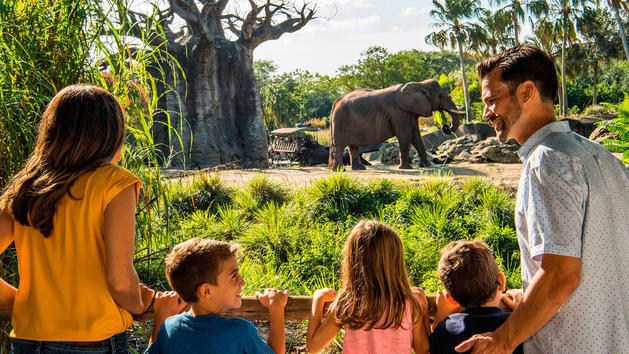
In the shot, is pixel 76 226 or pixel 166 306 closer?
pixel 76 226

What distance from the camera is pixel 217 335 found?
1.71 m

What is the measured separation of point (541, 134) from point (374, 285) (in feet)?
2.52

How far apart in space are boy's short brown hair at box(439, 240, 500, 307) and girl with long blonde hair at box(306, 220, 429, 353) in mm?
175

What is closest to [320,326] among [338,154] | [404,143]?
[404,143]

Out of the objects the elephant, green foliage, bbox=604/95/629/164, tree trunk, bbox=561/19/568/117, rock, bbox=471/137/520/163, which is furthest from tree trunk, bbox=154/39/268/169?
tree trunk, bbox=561/19/568/117

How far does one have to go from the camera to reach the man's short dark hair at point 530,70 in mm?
1594

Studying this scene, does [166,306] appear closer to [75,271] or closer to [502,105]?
[75,271]

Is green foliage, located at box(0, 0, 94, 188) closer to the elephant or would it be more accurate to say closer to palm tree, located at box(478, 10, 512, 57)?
the elephant

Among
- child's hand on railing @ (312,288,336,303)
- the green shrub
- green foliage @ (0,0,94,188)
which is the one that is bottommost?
the green shrub

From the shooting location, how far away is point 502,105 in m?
1.65

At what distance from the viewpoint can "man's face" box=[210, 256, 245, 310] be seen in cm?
175

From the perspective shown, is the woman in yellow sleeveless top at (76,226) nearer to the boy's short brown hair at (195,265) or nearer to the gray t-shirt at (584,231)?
the boy's short brown hair at (195,265)

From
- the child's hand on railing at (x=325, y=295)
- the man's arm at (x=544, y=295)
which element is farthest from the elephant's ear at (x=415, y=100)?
the man's arm at (x=544, y=295)

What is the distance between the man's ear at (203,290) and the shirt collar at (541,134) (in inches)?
40.4
